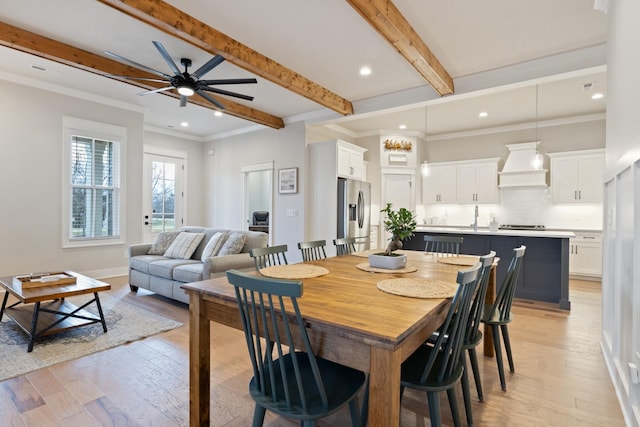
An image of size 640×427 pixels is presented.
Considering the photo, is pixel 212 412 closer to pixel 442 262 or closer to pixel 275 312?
pixel 275 312

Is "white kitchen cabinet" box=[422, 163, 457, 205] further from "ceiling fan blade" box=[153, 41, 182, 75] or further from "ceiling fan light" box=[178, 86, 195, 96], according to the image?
"ceiling fan blade" box=[153, 41, 182, 75]

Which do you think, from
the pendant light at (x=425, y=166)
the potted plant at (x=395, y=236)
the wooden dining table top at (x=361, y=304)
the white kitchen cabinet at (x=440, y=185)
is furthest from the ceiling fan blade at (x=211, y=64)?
the white kitchen cabinet at (x=440, y=185)

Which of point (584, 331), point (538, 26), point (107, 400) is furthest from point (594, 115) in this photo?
point (107, 400)

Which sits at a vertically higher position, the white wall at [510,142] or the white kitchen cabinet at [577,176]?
the white wall at [510,142]

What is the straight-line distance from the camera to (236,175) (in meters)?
7.08

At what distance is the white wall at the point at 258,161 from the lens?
605cm

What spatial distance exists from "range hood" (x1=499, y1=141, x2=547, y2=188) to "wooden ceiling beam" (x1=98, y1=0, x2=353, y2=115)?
13.2 feet

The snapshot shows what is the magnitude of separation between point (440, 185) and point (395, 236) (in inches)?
204

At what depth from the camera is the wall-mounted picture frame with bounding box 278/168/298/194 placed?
6.04m

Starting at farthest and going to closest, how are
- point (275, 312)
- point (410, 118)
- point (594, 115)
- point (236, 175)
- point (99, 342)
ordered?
point (236, 175), point (410, 118), point (594, 115), point (99, 342), point (275, 312)

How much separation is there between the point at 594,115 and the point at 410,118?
3.12 m

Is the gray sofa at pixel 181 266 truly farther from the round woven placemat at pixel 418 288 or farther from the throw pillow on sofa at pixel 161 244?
the round woven placemat at pixel 418 288

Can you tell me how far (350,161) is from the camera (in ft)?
20.1

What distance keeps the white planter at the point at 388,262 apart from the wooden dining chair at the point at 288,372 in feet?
3.03
